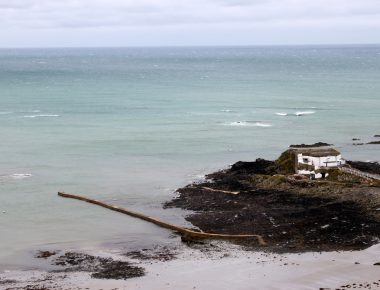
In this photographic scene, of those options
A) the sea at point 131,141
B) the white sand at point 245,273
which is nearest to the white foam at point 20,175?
the sea at point 131,141

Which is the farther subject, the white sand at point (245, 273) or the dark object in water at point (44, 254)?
the dark object in water at point (44, 254)

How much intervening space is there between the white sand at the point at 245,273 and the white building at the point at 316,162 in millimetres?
18285

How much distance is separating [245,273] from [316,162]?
78.9 feet

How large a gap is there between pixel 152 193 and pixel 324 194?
47.5 ft

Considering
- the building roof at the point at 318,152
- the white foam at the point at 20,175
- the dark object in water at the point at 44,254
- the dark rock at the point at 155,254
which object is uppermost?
Answer: the building roof at the point at 318,152

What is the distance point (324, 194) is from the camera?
5650 centimetres

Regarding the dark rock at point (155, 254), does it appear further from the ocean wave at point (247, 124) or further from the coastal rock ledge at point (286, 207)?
the ocean wave at point (247, 124)

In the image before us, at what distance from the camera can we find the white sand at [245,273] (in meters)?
38.8

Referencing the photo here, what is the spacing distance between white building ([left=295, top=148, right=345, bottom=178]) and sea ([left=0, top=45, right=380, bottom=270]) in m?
9.52

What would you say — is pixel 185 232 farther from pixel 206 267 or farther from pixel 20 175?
pixel 20 175

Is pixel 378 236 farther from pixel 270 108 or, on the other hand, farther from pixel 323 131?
pixel 270 108

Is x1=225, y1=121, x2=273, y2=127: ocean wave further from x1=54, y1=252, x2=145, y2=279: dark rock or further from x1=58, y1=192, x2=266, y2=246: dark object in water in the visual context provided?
x1=54, y1=252, x2=145, y2=279: dark rock

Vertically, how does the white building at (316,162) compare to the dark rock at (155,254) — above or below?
above

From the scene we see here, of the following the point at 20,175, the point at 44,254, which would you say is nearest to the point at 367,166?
the point at 20,175
